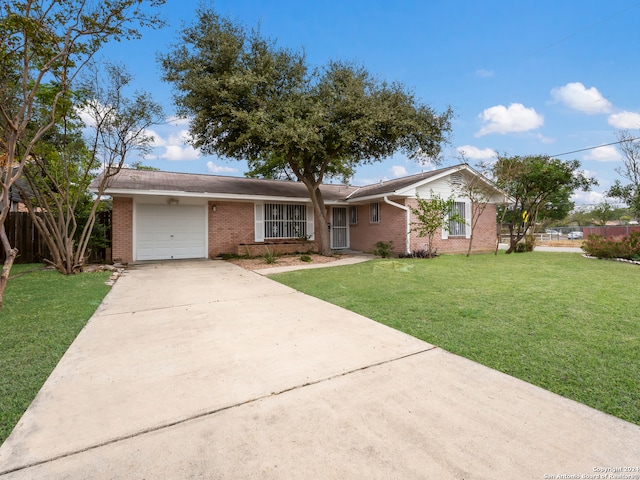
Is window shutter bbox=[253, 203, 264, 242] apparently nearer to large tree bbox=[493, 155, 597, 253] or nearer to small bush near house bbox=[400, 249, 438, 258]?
small bush near house bbox=[400, 249, 438, 258]

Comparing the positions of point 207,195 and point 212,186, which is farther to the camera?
point 212,186

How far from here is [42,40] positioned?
15.3 ft

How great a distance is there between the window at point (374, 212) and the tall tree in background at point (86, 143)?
9.02 m

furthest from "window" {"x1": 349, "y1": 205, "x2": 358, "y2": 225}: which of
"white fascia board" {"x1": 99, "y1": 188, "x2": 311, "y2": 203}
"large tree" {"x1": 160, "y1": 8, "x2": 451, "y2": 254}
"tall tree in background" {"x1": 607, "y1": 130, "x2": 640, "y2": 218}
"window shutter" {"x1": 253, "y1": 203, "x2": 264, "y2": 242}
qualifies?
"tall tree in background" {"x1": 607, "y1": 130, "x2": 640, "y2": 218}

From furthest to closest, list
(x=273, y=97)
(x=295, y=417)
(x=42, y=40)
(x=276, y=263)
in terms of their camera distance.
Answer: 1. (x=273, y=97)
2. (x=276, y=263)
3. (x=42, y=40)
4. (x=295, y=417)

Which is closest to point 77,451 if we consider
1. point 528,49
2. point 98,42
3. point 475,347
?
point 475,347

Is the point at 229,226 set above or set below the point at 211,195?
below

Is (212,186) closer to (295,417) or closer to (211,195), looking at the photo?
(211,195)

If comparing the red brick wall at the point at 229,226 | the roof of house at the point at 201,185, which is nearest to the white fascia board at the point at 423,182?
the roof of house at the point at 201,185

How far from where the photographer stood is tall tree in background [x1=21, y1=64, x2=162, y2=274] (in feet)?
26.5

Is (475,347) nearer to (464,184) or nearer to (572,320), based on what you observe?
(572,320)

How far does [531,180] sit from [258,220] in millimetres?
11720

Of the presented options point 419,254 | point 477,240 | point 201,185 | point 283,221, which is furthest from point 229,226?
point 477,240

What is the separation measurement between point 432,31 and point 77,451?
14365 millimetres
